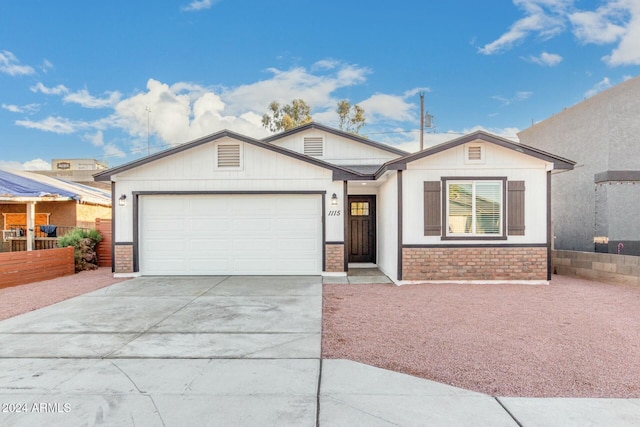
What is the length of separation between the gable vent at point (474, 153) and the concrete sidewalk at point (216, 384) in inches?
218

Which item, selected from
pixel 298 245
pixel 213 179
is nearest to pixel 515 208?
pixel 298 245

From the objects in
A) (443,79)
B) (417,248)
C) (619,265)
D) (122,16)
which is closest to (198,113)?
(122,16)

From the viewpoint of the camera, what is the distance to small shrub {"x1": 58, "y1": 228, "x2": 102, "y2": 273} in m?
10.6

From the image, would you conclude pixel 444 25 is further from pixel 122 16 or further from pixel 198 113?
pixel 198 113

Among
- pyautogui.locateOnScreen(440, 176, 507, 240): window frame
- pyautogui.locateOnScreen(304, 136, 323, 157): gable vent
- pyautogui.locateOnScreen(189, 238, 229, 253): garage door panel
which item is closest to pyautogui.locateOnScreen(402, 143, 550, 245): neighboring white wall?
pyautogui.locateOnScreen(440, 176, 507, 240): window frame

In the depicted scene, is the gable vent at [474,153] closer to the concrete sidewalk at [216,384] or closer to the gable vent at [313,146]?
the concrete sidewalk at [216,384]

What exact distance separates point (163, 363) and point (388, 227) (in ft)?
22.8

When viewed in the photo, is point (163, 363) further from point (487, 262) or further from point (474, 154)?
point (474, 154)

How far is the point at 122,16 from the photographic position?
13.5m

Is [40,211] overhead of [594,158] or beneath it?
beneath

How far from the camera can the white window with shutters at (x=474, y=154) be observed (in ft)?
27.6

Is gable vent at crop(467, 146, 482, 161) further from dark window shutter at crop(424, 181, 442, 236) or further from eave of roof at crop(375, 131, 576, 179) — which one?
dark window shutter at crop(424, 181, 442, 236)

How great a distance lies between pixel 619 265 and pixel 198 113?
859 inches

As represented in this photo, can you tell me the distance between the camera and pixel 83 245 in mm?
10797
